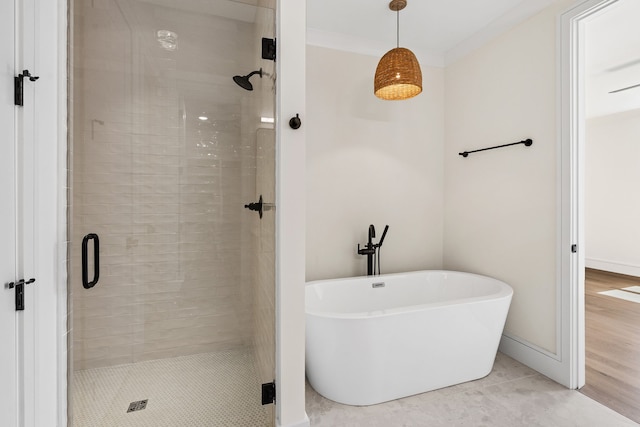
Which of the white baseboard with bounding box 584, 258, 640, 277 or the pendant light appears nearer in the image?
the pendant light

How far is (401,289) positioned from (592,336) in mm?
1708

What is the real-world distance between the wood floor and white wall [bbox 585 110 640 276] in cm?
175

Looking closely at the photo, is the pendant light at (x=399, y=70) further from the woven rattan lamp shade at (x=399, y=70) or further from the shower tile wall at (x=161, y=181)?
the shower tile wall at (x=161, y=181)

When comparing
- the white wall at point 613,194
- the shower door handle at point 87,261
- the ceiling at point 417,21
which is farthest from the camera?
the white wall at point 613,194

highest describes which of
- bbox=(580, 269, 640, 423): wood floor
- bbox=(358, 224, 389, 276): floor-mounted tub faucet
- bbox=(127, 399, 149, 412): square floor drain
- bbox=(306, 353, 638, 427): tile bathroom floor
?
bbox=(358, 224, 389, 276): floor-mounted tub faucet

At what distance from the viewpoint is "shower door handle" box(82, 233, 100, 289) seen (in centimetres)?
125

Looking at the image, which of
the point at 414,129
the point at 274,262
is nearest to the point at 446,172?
the point at 414,129

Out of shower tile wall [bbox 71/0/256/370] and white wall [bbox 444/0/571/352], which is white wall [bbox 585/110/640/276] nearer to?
white wall [bbox 444/0/571/352]

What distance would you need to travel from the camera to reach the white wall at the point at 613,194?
15.4ft

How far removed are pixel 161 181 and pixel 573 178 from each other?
A: 7.98 ft

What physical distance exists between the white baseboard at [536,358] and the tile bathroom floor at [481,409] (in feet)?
0.21
